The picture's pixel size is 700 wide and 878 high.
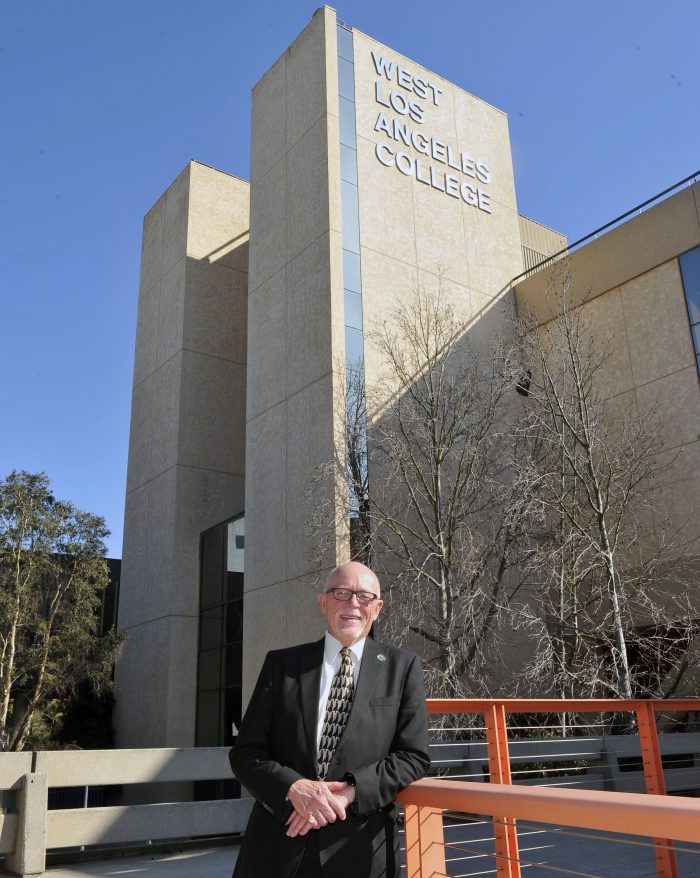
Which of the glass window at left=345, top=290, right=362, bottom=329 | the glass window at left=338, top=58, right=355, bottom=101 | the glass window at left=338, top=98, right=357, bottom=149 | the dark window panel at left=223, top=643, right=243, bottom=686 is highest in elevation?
the glass window at left=338, top=58, right=355, bottom=101

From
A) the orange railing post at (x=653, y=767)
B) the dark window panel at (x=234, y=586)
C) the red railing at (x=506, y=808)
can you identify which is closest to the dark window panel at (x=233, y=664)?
the dark window panel at (x=234, y=586)

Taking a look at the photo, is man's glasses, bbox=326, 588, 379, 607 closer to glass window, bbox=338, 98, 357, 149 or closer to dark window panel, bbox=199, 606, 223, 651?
glass window, bbox=338, 98, 357, 149

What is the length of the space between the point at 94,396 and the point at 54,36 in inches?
597

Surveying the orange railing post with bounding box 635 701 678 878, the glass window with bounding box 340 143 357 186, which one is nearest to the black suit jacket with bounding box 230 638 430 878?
the orange railing post with bounding box 635 701 678 878

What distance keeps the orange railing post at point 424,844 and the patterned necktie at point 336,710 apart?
2.57 ft

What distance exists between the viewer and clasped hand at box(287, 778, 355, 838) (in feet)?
7.92

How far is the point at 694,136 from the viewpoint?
16188 millimetres

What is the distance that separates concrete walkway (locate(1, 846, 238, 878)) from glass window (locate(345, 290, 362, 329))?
10.6 metres

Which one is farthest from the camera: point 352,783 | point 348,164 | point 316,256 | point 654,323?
point 348,164

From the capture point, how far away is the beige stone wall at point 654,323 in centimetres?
1584

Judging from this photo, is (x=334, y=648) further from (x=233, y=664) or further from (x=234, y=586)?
(x=234, y=586)

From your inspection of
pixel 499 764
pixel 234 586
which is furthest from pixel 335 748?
pixel 234 586

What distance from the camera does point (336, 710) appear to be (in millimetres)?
2746

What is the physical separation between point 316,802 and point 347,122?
1792 centimetres
